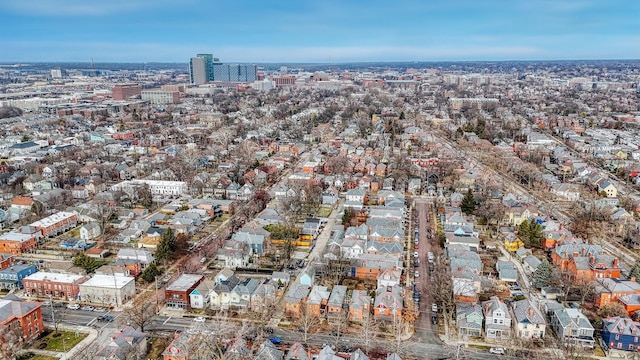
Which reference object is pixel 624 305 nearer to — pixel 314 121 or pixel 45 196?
pixel 45 196

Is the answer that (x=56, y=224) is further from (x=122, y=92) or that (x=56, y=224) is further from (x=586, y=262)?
(x=122, y=92)

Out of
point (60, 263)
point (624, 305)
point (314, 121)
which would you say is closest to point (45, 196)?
point (60, 263)

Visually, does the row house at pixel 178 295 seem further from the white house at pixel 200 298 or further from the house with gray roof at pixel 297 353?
the house with gray roof at pixel 297 353

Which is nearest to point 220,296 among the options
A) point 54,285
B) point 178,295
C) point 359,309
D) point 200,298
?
point 200,298

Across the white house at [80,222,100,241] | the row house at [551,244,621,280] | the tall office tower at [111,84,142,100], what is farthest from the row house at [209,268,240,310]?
the tall office tower at [111,84,142,100]

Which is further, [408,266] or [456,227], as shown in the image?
[456,227]
